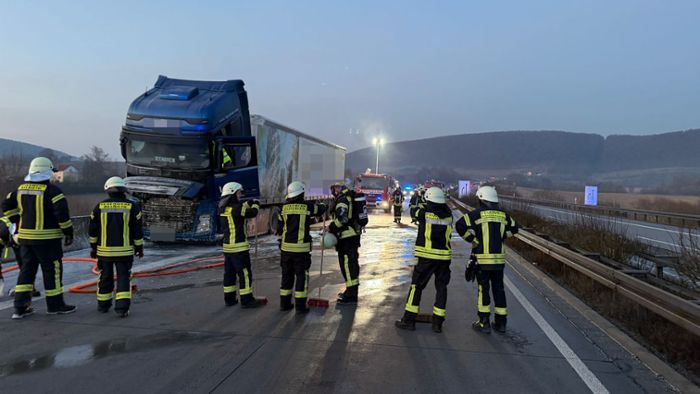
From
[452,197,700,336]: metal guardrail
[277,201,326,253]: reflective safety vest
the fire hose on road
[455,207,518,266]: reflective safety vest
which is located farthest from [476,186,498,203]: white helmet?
the fire hose on road

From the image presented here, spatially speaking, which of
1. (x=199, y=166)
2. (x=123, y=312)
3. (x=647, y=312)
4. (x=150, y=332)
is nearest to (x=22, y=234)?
(x=123, y=312)

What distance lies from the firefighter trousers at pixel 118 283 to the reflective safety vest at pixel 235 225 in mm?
1289

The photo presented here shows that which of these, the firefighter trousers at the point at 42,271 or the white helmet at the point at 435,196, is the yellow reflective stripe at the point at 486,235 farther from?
the firefighter trousers at the point at 42,271

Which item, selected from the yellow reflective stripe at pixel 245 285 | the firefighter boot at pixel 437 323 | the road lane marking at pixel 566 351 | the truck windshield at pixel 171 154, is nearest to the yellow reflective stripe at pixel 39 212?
the yellow reflective stripe at pixel 245 285

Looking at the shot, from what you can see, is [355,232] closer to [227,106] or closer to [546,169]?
[227,106]

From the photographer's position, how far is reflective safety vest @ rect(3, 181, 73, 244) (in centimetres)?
597

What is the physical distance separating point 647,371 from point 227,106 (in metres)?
11.3

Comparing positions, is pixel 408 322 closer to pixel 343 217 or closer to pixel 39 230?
pixel 343 217

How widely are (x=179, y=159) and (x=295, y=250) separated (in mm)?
6864

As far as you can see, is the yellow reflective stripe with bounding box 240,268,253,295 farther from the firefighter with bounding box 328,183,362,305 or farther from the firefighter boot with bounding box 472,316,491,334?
the firefighter boot with bounding box 472,316,491,334

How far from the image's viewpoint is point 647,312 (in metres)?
6.15

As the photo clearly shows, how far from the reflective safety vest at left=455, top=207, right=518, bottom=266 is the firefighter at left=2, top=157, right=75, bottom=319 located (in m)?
5.12

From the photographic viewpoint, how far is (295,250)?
654cm

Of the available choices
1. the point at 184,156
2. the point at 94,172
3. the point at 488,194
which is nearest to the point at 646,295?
the point at 488,194
